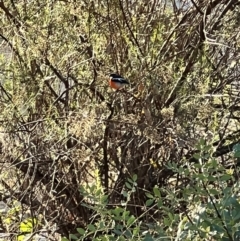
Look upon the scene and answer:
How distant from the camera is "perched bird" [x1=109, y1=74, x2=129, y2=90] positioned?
2346 mm

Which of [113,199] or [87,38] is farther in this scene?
[113,199]

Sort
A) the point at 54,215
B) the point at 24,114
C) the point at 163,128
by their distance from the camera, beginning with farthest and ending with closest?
1. the point at 54,215
2. the point at 24,114
3. the point at 163,128

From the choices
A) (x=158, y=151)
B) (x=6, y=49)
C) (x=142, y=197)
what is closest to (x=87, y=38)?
(x=6, y=49)

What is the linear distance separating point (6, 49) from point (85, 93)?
0.39 m

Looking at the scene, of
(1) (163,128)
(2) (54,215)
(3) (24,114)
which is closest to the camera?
(1) (163,128)

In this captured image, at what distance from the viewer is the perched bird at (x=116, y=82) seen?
2.35m

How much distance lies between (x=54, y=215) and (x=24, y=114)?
0.50 m

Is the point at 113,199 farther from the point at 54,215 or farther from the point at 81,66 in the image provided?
the point at 81,66

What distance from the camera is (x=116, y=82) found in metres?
2.36

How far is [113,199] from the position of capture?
8.66 feet

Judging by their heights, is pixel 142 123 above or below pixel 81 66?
below

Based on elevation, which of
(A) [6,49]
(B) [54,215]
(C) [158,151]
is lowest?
(B) [54,215]

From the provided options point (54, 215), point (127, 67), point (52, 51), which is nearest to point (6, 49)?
point (52, 51)

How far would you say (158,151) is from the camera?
254cm
